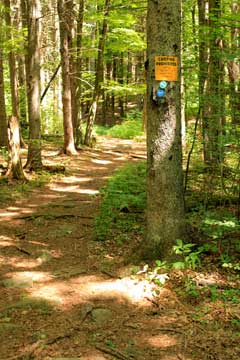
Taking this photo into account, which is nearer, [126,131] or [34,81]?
[34,81]

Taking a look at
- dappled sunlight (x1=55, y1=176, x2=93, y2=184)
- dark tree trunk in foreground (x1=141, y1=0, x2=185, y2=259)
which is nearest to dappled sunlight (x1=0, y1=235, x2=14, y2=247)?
dark tree trunk in foreground (x1=141, y1=0, x2=185, y2=259)

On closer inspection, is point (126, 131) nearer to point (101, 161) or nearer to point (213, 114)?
point (101, 161)

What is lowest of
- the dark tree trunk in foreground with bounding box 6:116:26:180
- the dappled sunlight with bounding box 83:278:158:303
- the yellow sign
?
the dappled sunlight with bounding box 83:278:158:303

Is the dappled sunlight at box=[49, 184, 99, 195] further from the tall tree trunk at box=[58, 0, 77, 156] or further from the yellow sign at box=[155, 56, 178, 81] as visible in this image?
the yellow sign at box=[155, 56, 178, 81]

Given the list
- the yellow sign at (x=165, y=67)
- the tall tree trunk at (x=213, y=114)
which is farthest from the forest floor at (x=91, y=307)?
the yellow sign at (x=165, y=67)

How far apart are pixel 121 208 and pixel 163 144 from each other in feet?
8.55

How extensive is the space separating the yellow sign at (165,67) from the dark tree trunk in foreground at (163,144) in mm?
44

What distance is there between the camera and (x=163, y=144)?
498 cm

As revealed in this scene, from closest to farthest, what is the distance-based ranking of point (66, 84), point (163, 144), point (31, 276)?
point (163, 144) < point (31, 276) < point (66, 84)

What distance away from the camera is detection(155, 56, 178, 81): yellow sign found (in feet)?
16.0

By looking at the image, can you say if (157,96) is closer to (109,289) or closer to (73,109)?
(109,289)

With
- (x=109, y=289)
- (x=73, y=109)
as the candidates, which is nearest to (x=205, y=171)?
(x=109, y=289)

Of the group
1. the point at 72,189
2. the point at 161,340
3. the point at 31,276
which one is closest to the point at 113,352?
the point at 161,340

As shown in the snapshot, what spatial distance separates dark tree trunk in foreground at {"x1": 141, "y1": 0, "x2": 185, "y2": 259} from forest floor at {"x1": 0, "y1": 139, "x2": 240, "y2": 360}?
0.52m
